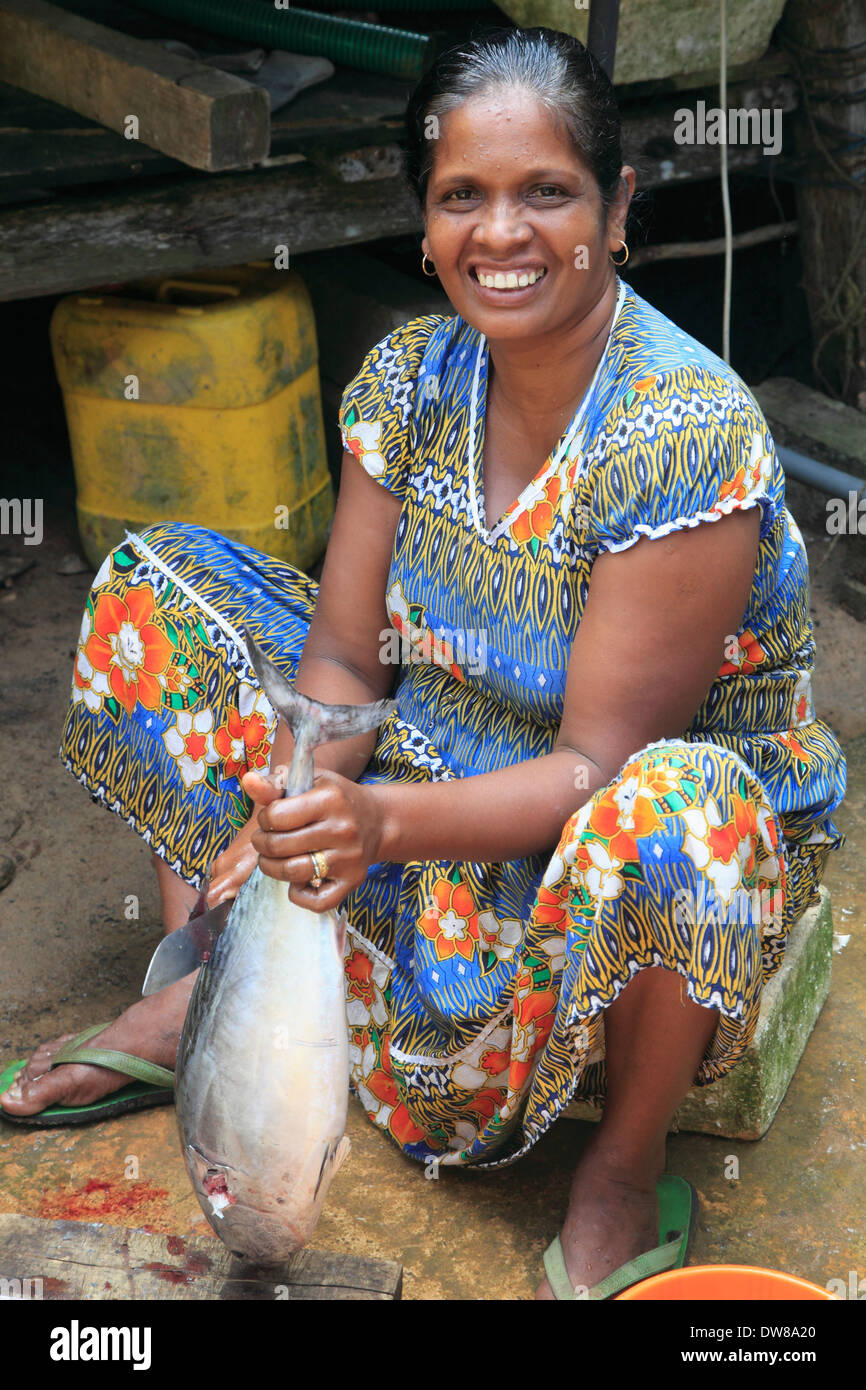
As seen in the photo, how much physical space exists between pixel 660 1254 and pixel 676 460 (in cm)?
105

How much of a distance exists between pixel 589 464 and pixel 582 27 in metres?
2.10

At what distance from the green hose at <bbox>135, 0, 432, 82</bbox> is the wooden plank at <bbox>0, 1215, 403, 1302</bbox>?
3.07 meters

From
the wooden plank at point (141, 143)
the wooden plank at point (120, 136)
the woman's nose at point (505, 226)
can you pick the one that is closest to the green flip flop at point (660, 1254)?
the woman's nose at point (505, 226)

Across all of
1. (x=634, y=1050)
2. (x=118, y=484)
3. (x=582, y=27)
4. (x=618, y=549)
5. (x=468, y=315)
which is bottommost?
(x=634, y=1050)

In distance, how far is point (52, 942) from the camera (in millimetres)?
2637

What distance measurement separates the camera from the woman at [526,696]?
167 centimetres

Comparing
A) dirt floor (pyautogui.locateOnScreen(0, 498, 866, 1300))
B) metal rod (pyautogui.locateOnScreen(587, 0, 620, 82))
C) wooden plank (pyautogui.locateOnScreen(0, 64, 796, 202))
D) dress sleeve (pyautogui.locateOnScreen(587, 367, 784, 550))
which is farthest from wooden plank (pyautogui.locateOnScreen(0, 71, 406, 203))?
dress sleeve (pyautogui.locateOnScreen(587, 367, 784, 550))

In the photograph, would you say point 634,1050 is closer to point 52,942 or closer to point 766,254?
point 52,942

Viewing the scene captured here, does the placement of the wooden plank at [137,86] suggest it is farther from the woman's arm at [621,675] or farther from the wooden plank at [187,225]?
the woman's arm at [621,675]

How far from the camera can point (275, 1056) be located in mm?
1461

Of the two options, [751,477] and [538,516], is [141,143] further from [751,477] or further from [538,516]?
[751,477]

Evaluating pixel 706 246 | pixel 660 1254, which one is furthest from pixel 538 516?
pixel 706 246

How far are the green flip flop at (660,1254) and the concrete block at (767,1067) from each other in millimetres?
147

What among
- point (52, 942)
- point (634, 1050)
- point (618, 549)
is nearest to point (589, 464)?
point (618, 549)
